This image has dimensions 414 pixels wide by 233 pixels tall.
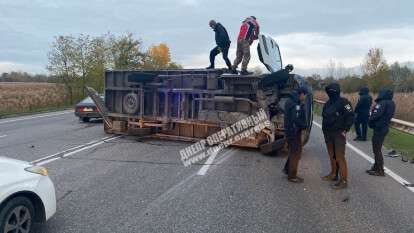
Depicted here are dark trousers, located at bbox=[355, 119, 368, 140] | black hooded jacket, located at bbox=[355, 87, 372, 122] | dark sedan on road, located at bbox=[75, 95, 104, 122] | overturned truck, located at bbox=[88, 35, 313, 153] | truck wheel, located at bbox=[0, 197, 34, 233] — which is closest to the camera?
truck wheel, located at bbox=[0, 197, 34, 233]

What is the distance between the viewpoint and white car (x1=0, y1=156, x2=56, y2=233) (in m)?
3.47

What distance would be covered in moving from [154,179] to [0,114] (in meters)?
18.4

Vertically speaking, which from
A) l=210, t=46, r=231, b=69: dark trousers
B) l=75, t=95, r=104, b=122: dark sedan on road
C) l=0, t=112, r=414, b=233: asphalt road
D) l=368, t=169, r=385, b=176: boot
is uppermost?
l=210, t=46, r=231, b=69: dark trousers

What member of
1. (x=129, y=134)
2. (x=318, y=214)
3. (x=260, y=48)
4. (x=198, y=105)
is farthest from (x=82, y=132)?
(x=318, y=214)

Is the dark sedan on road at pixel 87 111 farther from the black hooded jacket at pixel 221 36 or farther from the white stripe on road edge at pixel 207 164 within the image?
the white stripe on road edge at pixel 207 164

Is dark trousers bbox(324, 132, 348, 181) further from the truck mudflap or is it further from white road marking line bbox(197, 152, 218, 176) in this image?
the truck mudflap

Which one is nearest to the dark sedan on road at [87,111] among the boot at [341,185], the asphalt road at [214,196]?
the asphalt road at [214,196]

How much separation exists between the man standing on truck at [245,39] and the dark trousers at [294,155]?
363 cm

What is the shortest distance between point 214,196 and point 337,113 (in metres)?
2.61

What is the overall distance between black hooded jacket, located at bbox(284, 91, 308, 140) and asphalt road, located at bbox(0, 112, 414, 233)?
907 mm

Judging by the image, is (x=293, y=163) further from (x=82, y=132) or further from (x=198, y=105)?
(x=82, y=132)

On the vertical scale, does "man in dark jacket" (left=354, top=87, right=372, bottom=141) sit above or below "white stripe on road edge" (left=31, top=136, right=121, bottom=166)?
above

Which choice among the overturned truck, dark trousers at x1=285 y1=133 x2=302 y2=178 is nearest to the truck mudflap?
the overturned truck

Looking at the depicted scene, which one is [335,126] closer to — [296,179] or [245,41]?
[296,179]
